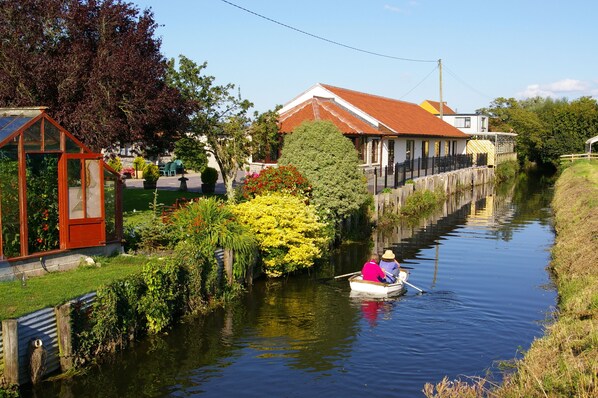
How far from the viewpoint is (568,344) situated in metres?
11.0

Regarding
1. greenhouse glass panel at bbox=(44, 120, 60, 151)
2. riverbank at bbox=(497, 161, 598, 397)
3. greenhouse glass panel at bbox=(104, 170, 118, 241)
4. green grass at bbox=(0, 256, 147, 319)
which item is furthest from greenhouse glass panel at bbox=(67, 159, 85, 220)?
riverbank at bbox=(497, 161, 598, 397)

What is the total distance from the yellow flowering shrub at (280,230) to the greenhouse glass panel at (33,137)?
667 centimetres

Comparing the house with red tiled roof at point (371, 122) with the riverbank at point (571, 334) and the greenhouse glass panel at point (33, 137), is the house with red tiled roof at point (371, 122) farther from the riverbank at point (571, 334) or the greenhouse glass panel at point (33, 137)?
the greenhouse glass panel at point (33, 137)

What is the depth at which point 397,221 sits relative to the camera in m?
35.3

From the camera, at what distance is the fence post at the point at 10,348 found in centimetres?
1089

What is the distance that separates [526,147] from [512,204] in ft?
128

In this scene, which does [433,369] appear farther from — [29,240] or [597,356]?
[29,240]

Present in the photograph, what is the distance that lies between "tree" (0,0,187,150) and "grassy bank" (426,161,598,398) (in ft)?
46.7

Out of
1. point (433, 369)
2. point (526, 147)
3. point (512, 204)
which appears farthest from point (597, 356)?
point (526, 147)

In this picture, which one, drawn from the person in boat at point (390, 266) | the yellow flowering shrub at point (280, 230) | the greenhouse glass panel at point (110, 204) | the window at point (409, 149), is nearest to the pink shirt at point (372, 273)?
the person in boat at point (390, 266)

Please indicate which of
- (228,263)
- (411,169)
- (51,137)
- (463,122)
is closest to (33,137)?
(51,137)

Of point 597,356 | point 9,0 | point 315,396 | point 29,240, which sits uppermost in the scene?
point 9,0

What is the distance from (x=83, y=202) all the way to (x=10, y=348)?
5940 millimetres

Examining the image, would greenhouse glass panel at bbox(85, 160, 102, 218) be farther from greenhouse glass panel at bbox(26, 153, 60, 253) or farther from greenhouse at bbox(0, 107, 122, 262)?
greenhouse glass panel at bbox(26, 153, 60, 253)
